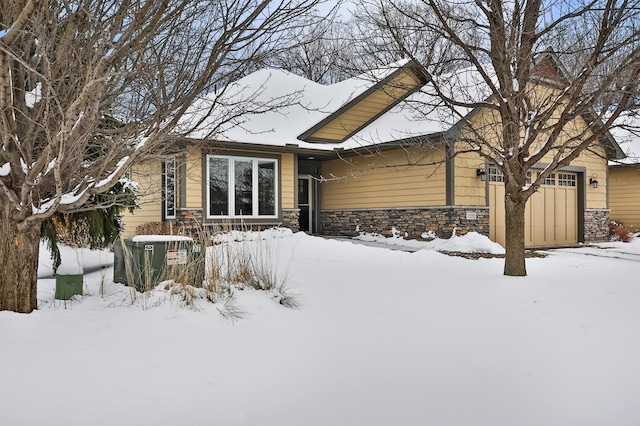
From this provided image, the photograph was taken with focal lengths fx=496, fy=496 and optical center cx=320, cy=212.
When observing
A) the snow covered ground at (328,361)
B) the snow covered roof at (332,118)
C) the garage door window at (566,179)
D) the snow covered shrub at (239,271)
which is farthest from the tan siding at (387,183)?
the snow covered ground at (328,361)

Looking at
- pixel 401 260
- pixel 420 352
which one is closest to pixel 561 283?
pixel 401 260

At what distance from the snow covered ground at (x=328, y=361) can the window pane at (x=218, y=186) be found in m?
7.13

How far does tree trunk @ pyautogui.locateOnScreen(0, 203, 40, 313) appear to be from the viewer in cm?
407

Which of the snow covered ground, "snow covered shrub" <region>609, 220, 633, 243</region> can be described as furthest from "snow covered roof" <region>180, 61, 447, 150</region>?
"snow covered shrub" <region>609, 220, 633, 243</region>

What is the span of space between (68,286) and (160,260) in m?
0.96

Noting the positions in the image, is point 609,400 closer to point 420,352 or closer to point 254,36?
point 420,352

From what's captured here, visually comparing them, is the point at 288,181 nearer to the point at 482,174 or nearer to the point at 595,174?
the point at 482,174

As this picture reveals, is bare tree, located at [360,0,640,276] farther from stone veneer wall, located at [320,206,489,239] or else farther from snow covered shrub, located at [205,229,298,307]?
stone veneer wall, located at [320,206,489,239]

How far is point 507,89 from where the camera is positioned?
692 cm

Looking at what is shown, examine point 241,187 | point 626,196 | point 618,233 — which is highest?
point 241,187

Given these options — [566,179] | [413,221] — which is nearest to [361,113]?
[413,221]

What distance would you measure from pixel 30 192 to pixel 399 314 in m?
3.70

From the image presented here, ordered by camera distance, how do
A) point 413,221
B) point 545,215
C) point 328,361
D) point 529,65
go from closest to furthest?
point 328,361
point 529,65
point 413,221
point 545,215

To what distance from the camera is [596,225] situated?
15.6m
